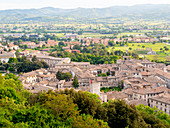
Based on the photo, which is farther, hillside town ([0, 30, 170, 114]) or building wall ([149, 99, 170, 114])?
hillside town ([0, 30, 170, 114])

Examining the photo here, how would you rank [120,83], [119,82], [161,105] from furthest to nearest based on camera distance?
[119,82]
[120,83]
[161,105]

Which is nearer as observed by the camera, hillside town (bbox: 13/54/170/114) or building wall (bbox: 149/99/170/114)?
building wall (bbox: 149/99/170/114)

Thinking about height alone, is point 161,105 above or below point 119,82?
above

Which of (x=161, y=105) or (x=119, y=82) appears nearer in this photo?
(x=161, y=105)

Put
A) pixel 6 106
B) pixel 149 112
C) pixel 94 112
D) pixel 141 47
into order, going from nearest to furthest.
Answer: pixel 6 106 < pixel 94 112 < pixel 149 112 < pixel 141 47

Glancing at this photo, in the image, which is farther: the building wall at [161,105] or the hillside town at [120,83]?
the hillside town at [120,83]

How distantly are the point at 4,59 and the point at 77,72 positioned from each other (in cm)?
2202

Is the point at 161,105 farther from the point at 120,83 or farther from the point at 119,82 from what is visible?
the point at 119,82

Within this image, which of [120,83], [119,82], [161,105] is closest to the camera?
[161,105]

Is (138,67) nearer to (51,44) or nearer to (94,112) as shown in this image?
(94,112)

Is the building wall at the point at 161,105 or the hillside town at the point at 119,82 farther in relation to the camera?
the hillside town at the point at 119,82

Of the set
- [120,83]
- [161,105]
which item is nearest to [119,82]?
[120,83]

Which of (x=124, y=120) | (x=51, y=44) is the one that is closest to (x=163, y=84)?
(x=124, y=120)

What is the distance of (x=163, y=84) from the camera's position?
3256 centimetres
